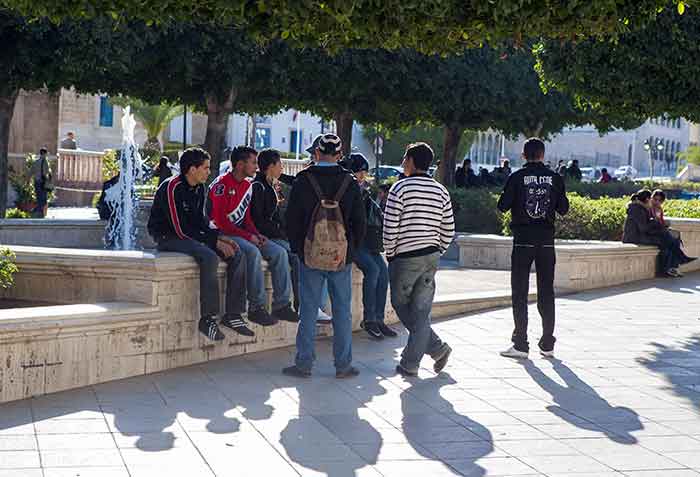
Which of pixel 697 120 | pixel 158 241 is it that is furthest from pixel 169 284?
pixel 697 120

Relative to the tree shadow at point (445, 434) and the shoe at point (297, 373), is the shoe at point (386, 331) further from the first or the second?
the tree shadow at point (445, 434)

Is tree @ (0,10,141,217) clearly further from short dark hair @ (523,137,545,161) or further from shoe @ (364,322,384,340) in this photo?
short dark hair @ (523,137,545,161)

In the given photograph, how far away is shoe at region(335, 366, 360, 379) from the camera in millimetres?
8117

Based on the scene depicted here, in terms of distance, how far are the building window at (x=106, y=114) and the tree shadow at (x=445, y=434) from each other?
47.2m

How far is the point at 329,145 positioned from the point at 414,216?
2.76 ft

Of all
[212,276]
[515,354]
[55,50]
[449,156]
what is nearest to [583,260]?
[515,354]

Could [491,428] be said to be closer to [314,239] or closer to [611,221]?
[314,239]

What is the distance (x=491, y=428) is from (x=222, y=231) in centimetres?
312

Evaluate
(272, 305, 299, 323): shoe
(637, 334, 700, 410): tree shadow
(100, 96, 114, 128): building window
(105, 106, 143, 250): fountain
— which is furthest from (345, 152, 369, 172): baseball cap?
(100, 96, 114, 128): building window

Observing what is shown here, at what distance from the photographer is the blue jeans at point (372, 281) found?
32.1 feet

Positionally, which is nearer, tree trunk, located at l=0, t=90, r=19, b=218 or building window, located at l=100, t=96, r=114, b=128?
tree trunk, located at l=0, t=90, r=19, b=218

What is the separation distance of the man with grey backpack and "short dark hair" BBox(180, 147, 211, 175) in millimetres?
819

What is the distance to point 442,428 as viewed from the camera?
668 cm

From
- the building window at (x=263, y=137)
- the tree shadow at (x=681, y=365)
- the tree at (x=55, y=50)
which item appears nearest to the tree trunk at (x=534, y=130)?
the tree at (x=55, y=50)
